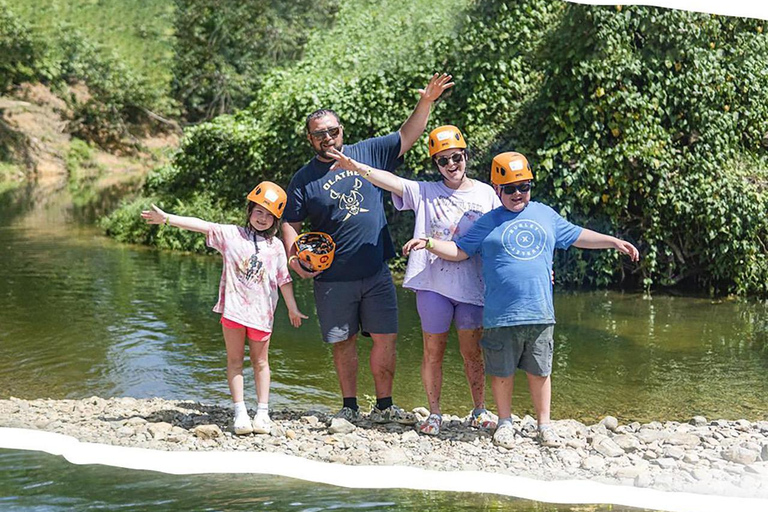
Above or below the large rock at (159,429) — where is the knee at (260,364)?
above

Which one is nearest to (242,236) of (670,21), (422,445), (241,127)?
(422,445)

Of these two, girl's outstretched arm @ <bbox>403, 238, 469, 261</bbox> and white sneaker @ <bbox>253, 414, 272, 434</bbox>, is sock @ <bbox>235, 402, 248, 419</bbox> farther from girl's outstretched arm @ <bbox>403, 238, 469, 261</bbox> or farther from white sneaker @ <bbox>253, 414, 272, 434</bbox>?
girl's outstretched arm @ <bbox>403, 238, 469, 261</bbox>

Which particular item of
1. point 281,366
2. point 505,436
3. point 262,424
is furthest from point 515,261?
point 281,366

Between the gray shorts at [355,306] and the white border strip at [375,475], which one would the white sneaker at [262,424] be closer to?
the white border strip at [375,475]

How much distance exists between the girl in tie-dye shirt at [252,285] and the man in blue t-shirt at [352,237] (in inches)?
5.7

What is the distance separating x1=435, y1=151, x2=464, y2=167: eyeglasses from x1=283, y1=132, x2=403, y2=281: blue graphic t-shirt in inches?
17.2

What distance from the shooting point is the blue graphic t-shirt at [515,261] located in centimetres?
517

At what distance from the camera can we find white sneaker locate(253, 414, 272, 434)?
5453 mm

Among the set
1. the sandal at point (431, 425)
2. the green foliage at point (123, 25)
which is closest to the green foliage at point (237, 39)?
the green foliage at point (123, 25)

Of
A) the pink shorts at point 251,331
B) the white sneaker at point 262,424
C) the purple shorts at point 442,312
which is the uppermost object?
the purple shorts at point 442,312

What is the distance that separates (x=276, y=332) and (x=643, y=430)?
4.29m

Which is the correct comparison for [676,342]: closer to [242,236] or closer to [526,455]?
[526,455]

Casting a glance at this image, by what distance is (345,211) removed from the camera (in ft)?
18.3

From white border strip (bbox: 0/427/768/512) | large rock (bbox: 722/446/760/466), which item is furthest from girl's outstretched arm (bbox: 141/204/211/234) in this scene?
large rock (bbox: 722/446/760/466)
